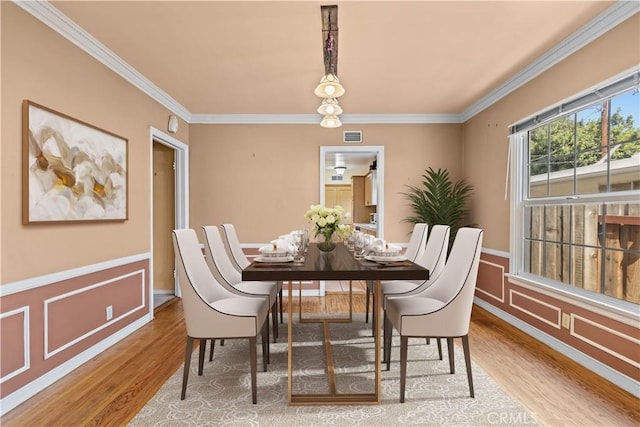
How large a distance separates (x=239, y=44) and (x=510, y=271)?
3.43 m

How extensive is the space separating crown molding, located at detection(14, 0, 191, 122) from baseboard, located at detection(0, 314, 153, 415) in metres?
2.37

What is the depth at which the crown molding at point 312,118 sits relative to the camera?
16.8 feet

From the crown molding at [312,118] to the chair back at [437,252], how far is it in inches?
96.3

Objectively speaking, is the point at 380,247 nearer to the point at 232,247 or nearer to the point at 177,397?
the point at 177,397

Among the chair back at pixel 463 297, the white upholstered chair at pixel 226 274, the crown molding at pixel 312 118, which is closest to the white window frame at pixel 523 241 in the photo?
the chair back at pixel 463 297

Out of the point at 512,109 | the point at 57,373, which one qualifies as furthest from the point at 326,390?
the point at 512,109

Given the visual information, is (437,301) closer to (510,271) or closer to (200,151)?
(510,271)

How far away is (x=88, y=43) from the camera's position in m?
2.83

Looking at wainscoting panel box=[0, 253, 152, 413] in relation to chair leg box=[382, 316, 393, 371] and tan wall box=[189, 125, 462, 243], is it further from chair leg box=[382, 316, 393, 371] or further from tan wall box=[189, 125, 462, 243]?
chair leg box=[382, 316, 393, 371]

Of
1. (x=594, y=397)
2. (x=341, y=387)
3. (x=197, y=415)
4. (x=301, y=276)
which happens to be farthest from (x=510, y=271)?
(x=197, y=415)

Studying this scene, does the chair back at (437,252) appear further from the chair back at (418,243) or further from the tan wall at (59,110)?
the tan wall at (59,110)

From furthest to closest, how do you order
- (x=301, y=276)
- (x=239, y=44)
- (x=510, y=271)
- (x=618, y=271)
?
(x=510, y=271), (x=239, y=44), (x=618, y=271), (x=301, y=276)

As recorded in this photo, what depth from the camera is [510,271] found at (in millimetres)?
3768

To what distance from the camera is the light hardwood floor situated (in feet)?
6.69
